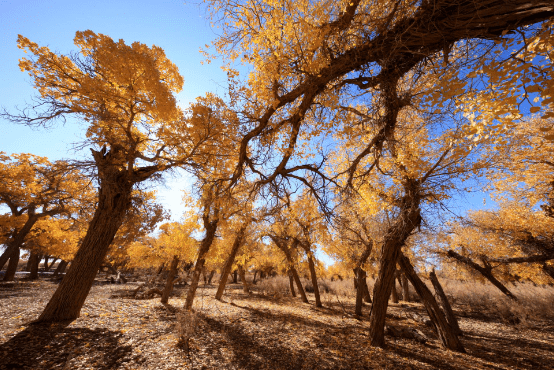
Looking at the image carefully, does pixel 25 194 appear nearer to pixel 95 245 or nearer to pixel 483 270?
pixel 95 245

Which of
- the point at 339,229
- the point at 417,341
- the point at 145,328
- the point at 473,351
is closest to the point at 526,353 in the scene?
the point at 473,351

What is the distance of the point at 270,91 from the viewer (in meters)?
4.10

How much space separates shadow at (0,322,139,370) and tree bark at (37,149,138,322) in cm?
45

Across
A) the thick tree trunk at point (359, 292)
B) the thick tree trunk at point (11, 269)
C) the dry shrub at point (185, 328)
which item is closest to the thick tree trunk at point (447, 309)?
the thick tree trunk at point (359, 292)

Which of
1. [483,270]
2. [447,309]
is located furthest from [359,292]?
[483,270]

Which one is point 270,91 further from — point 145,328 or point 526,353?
point 526,353

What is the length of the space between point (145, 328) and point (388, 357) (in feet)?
22.5

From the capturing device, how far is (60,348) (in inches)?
163

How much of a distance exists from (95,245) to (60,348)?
2423mm

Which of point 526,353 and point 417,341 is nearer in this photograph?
point 526,353

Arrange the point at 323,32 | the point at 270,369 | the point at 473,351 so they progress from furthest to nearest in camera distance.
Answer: the point at 473,351 → the point at 270,369 → the point at 323,32

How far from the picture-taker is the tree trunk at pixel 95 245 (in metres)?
5.37

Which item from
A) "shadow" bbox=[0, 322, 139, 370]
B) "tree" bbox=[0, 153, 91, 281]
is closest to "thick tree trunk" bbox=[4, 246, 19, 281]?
"tree" bbox=[0, 153, 91, 281]

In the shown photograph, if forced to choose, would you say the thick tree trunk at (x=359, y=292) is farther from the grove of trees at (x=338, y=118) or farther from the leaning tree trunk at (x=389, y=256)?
the leaning tree trunk at (x=389, y=256)
